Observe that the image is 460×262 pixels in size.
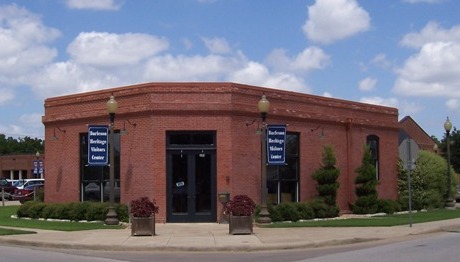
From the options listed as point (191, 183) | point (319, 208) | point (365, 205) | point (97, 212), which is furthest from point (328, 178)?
point (97, 212)

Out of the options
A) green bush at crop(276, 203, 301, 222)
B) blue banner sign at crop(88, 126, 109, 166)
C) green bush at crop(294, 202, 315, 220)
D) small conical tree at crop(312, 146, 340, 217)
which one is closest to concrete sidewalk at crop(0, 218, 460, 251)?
green bush at crop(276, 203, 301, 222)

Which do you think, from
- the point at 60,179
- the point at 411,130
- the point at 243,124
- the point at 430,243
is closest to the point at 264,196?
the point at 243,124

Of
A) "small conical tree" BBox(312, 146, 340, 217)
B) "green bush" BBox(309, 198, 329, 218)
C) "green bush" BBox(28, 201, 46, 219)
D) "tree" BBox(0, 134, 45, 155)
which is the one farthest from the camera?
"tree" BBox(0, 134, 45, 155)

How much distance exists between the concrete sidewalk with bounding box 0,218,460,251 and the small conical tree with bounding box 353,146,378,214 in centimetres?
658

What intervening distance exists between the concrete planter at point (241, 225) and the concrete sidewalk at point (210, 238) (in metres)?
0.32

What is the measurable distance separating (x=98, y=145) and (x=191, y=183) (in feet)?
12.4

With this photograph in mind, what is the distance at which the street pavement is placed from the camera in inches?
741

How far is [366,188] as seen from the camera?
102 ft

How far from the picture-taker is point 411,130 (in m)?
63.1

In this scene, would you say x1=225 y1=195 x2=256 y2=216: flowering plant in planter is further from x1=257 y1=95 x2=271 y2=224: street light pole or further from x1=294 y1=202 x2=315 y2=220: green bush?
x1=294 y1=202 x2=315 y2=220: green bush

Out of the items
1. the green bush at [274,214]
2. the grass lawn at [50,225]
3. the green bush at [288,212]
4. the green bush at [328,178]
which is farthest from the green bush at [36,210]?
the green bush at [328,178]

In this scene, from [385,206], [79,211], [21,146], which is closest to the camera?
[79,211]

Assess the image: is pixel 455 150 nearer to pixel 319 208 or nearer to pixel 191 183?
pixel 319 208

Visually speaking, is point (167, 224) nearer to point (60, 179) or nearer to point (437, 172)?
point (60, 179)
